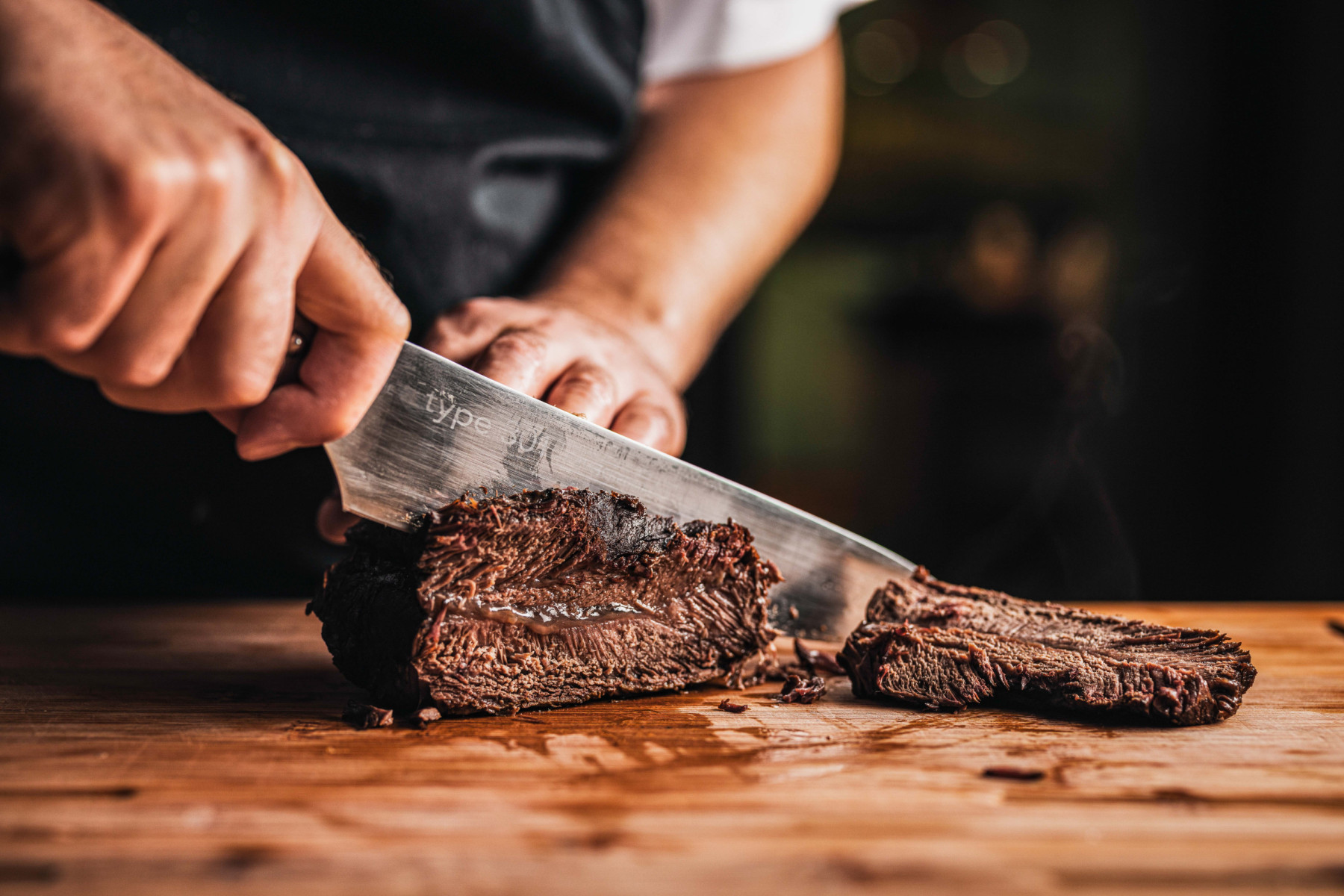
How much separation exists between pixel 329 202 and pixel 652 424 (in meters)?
1.32

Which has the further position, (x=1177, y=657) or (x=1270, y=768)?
(x=1177, y=657)

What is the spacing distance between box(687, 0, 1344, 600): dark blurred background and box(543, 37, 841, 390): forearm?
201 cm

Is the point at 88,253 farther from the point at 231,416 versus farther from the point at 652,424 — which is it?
the point at 652,424

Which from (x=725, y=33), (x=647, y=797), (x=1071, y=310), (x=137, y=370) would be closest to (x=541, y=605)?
(x=647, y=797)

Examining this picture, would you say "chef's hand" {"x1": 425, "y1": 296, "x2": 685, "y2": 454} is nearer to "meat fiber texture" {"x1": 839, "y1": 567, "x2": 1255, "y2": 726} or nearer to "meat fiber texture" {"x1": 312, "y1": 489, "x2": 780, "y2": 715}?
"meat fiber texture" {"x1": 312, "y1": 489, "x2": 780, "y2": 715}

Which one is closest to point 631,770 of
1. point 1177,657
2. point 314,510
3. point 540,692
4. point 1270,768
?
point 540,692

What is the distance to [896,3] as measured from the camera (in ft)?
30.8

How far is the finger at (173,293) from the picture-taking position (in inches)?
65.4

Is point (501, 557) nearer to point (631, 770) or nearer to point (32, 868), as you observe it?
point (631, 770)

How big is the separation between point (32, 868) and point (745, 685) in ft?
5.21

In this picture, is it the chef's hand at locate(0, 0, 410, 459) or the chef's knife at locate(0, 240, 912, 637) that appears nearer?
the chef's hand at locate(0, 0, 410, 459)

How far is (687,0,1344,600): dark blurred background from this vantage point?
23.0ft

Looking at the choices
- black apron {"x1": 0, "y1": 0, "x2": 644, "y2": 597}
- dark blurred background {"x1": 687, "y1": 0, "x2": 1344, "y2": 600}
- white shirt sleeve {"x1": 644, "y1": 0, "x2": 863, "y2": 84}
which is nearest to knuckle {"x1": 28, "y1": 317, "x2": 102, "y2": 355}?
black apron {"x1": 0, "y1": 0, "x2": 644, "y2": 597}

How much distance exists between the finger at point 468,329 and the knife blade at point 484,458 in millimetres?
489
